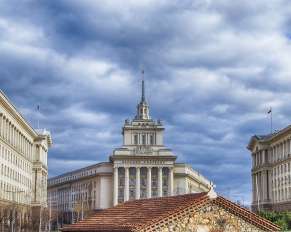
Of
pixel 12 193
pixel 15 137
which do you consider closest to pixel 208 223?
pixel 12 193

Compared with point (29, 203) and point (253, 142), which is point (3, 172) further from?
point (253, 142)

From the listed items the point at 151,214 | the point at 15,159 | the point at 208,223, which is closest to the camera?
the point at 208,223

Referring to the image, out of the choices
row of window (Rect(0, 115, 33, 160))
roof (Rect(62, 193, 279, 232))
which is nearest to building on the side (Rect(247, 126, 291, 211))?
row of window (Rect(0, 115, 33, 160))

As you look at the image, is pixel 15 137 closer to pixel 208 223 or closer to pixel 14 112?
pixel 14 112

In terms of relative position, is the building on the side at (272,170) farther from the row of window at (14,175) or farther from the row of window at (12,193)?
the row of window at (12,193)

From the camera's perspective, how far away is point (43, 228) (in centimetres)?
15150

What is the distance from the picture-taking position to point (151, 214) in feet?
83.1

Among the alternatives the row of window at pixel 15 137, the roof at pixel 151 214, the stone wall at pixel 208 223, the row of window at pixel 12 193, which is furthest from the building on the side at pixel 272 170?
the stone wall at pixel 208 223

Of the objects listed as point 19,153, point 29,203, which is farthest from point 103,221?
point 29,203

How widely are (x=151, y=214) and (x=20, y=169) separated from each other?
11651 cm

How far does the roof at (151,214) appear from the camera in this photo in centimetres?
2434

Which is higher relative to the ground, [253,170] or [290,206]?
[253,170]

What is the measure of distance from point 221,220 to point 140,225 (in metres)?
3.57

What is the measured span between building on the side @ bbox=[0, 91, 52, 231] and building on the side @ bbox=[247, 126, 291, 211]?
55.0 metres
